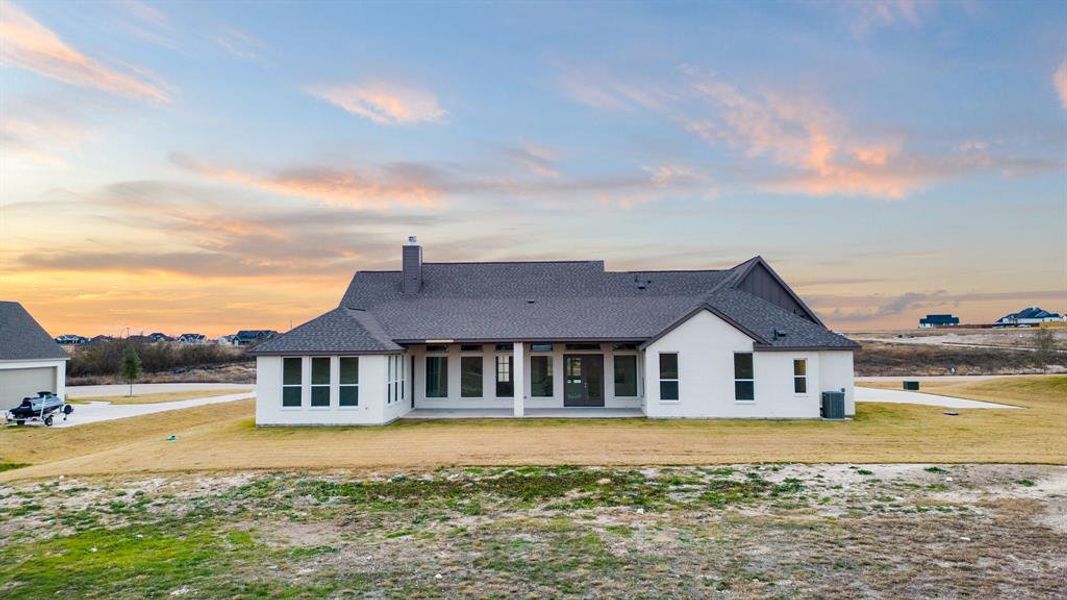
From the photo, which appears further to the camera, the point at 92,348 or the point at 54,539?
the point at 92,348

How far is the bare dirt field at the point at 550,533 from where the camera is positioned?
8336mm

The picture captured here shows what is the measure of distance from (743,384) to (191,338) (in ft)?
430

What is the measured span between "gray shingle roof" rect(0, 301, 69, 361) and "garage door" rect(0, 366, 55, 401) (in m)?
0.67

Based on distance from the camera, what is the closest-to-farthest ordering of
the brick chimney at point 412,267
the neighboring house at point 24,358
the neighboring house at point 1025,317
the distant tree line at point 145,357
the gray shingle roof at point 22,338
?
1. the brick chimney at point 412,267
2. the neighboring house at point 24,358
3. the gray shingle roof at point 22,338
4. the distant tree line at point 145,357
5. the neighboring house at point 1025,317

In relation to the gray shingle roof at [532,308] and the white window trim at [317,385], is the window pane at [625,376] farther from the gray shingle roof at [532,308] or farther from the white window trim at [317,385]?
the white window trim at [317,385]

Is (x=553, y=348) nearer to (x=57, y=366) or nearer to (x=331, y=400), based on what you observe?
(x=331, y=400)

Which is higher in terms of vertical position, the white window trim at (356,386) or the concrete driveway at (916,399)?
the white window trim at (356,386)

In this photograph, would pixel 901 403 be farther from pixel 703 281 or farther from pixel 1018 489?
pixel 1018 489

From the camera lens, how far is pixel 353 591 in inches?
320

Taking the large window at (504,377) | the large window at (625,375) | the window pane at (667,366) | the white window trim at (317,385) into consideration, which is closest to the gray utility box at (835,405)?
the window pane at (667,366)

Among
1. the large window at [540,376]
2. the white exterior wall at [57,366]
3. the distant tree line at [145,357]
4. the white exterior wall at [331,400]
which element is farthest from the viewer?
the distant tree line at [145,357]

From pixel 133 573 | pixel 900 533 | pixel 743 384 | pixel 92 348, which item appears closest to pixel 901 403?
pixel 743 384

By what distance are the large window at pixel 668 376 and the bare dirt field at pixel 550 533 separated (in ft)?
28.4

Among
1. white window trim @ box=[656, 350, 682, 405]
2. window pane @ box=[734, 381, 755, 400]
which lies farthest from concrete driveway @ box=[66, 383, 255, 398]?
window pane @ box=[734, 381, 755, 400]
